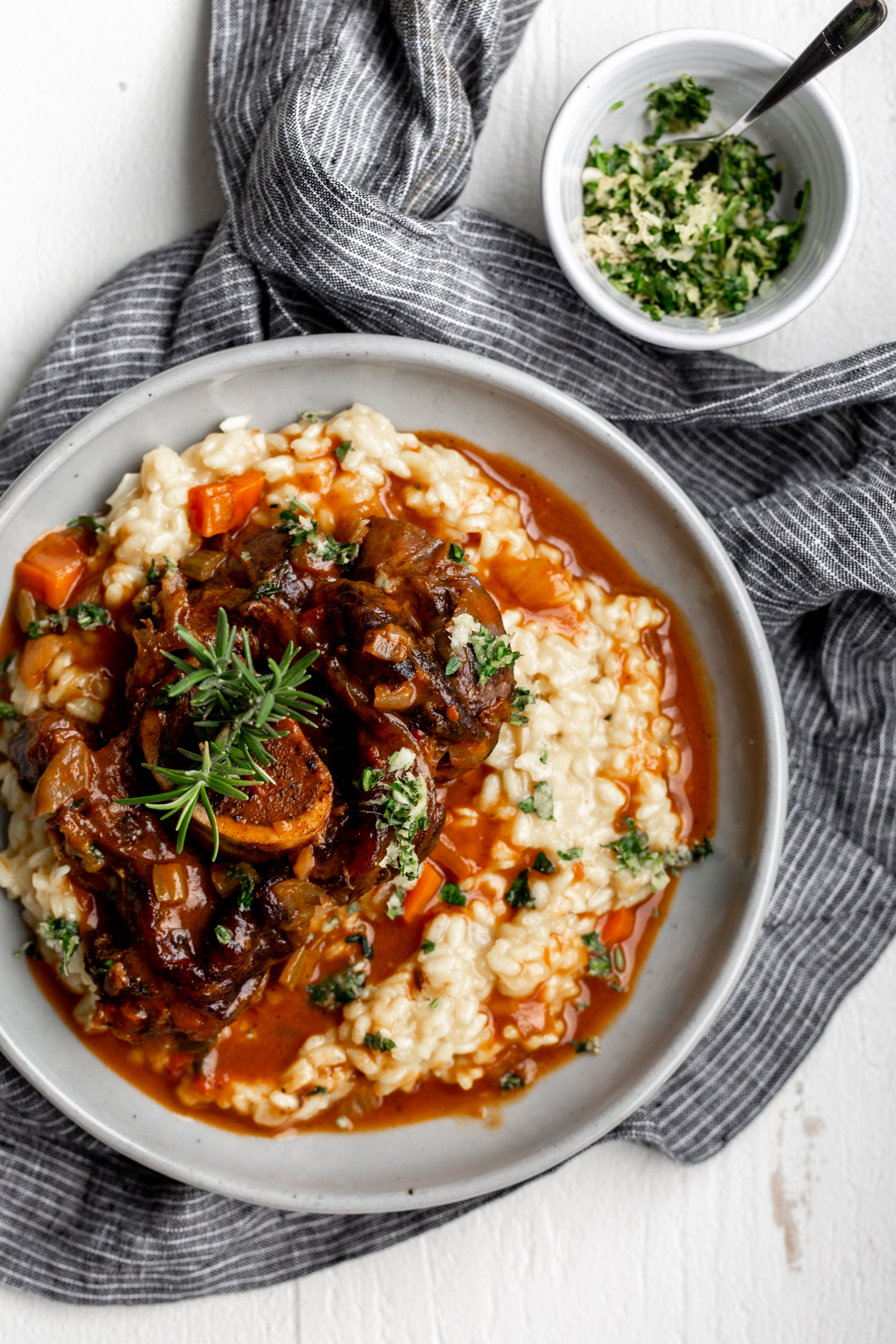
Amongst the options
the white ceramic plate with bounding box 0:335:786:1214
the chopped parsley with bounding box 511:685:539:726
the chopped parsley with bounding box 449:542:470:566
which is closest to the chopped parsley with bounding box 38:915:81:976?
the white ceramic plate with bounding box 0:335:786:1214

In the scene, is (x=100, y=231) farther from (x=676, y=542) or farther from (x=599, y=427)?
(x=676, y=542)

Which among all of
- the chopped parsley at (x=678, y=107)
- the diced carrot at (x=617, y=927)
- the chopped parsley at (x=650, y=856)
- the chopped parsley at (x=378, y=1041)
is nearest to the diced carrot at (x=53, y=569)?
the chopped parsley at (x=378, y=1041)

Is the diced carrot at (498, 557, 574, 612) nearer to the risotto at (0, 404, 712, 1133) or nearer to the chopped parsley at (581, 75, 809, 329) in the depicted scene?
the risotto at (0, 404, 712, 1133)

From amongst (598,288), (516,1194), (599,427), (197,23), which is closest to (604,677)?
(599,427)

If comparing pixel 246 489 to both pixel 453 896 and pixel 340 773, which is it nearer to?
pixel 340 773

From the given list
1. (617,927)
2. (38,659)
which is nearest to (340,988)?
(617,927)
